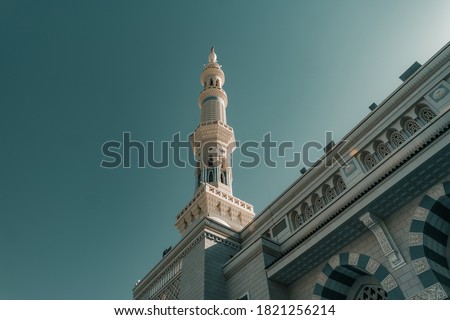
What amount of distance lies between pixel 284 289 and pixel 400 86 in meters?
7.93

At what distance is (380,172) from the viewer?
12.2 metres

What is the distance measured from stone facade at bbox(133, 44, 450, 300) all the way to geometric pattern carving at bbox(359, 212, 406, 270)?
0.03m

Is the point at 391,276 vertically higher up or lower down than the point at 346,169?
lower down

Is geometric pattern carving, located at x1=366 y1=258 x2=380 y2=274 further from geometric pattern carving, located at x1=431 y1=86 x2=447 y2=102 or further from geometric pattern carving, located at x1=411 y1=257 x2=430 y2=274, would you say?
geometric pattern carving, located at x1=431 y1=86 x2=447 y2=102

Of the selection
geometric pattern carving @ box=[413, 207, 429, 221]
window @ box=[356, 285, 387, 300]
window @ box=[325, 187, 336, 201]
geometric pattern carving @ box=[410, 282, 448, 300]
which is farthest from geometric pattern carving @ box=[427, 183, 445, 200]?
window @ box=[325, 187, 336, 201]

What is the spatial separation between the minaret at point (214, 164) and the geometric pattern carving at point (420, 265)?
1015 centimetres

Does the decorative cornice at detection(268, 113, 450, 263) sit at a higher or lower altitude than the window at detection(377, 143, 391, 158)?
lower

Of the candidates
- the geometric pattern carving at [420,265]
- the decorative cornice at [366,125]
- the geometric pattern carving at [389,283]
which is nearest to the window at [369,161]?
the decorative cornice at [366,125]

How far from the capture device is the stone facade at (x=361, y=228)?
35.6 feet

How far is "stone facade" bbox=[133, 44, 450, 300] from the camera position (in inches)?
427

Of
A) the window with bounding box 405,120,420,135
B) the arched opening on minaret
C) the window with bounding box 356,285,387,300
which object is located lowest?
the window with bounding box 356,285,387,300

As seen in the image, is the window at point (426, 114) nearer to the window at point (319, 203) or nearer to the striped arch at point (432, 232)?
the striped arch at point (432, 232)
